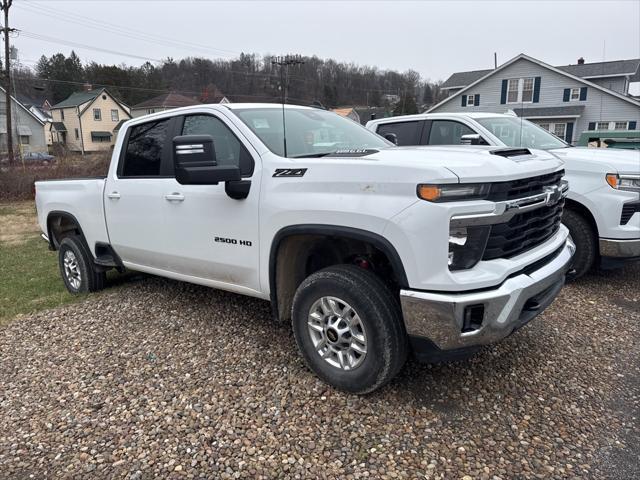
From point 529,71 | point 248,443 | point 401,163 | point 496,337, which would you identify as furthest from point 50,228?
point 529,71

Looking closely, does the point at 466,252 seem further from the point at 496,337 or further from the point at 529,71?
the point at 529,71

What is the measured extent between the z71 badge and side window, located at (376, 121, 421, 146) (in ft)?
13.1

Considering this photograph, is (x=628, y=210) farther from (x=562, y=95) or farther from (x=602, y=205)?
(x=562, y=95)

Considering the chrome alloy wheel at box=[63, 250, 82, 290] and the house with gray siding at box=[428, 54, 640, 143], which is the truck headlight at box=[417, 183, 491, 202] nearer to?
the chrome alloy wheel at box=[63, 250, 82, 290]

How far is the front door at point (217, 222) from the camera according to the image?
142 inches

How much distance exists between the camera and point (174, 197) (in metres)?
4.12

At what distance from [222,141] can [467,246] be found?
2111mm

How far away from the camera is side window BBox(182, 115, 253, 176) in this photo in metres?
3.63

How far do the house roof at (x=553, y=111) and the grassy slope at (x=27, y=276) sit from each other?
27140 mm

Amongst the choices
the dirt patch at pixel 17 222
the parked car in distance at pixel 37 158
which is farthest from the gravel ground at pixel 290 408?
the parked car in distance at pixel 37 158

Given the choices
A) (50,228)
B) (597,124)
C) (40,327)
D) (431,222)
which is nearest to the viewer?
(431,222)

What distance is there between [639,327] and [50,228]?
6318mm

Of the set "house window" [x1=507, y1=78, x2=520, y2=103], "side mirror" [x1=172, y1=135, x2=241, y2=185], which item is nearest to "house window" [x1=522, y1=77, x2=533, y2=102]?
"house window" [x1=507, y1=78, x2=520, y2=103]

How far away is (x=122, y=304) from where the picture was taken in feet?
17.1
